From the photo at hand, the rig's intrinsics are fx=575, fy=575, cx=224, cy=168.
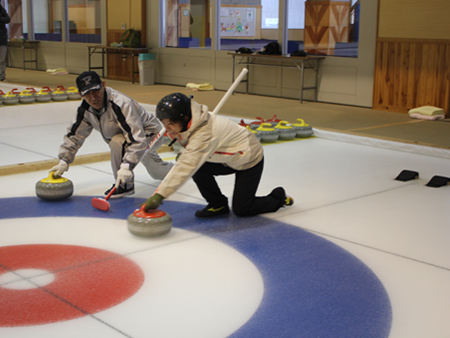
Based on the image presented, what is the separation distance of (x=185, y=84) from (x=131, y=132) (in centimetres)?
874

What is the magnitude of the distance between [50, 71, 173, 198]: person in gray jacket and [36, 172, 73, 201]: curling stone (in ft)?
0.23

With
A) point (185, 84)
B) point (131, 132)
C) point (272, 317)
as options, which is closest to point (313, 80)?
point (185, 84)

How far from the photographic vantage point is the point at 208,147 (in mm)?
3643

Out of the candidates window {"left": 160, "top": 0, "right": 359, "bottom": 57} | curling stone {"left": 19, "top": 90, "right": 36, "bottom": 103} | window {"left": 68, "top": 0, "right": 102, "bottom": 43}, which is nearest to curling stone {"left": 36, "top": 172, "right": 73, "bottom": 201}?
curling stone {"left": 19, "top": 90, "right": 36, "bottom": 103}

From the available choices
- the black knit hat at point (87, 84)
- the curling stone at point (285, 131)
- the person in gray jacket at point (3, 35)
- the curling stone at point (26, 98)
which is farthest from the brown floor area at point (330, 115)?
the black knit hat at point (87, 84)

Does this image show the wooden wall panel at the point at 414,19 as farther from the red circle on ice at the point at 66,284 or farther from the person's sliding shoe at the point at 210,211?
the red circle on ice at the point at 66,284

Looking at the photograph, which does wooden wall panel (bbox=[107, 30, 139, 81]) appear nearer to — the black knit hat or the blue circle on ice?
the blue circle on ice

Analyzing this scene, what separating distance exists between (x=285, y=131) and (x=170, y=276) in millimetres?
4209

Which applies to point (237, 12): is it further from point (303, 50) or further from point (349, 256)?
point (349, 256)

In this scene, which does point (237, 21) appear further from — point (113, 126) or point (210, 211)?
point (210, 211)

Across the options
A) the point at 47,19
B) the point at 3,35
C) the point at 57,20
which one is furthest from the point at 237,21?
the point at 47,19

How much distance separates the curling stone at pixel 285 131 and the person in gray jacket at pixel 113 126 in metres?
2.71

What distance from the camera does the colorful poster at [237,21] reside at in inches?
453

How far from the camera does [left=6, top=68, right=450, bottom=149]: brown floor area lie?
7.21 metres
